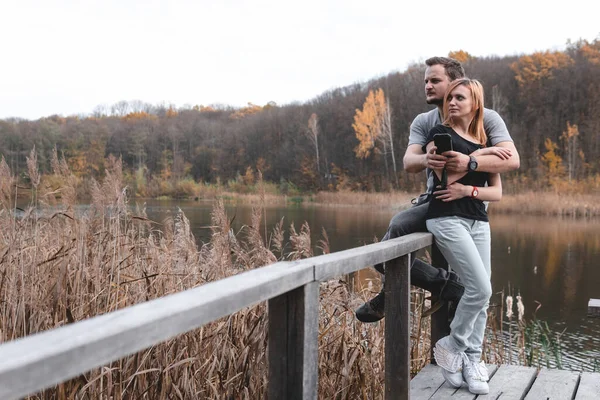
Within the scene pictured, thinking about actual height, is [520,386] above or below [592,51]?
below

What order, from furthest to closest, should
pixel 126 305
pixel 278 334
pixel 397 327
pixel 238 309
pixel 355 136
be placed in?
pixel 355 136, pixel 126 305, pixel 397 327, pixel 278 334, pixel 238 309

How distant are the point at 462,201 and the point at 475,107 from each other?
0.38m

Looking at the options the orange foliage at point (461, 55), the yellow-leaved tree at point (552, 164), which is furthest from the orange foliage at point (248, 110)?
the yellow-leaved tree at point (552, 164)

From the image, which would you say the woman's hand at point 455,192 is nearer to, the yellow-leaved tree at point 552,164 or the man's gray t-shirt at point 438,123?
the man's gray t-shirt at point 438,123

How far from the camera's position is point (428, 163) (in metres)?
2.44

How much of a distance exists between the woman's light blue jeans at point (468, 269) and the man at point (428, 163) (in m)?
0.15

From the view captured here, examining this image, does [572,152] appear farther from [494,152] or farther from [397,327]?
[397,327]

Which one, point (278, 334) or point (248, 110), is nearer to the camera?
point (278, 334)

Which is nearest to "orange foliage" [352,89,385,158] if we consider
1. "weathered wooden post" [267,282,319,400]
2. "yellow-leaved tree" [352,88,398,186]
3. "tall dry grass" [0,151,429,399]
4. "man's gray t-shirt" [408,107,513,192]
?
"yellow-leaved tree" [352,88,398,186]

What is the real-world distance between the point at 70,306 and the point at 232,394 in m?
0.75

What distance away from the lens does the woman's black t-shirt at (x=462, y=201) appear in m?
2.45

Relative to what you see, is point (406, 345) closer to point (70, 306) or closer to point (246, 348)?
point (246, 348)

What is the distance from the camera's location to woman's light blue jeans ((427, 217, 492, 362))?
2.42 metres

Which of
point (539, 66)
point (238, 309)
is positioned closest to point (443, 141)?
point (238, 309)
